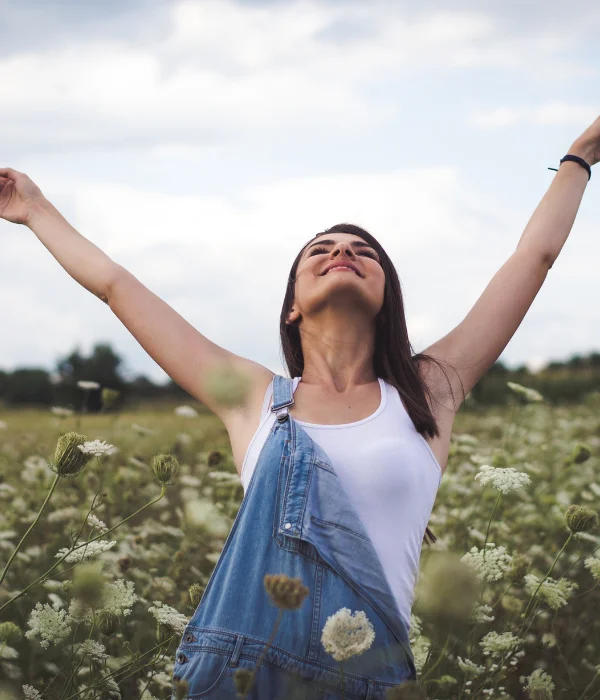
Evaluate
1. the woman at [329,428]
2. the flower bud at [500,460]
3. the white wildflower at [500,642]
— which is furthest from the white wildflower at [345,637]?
the flower bud at [500,460]

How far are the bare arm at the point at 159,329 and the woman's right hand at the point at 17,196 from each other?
0.16 metres

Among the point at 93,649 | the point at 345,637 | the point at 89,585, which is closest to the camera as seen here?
the point at 345,637

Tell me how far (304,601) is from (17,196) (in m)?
1.37

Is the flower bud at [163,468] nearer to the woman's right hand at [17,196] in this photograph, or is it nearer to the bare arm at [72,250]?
the bare arm at [72,250]

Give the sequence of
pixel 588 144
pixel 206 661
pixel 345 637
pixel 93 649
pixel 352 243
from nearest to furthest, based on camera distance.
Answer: pixel 345 637, pixel 206 661, pixel 93 649, pixel 352 243, pixel 588 144

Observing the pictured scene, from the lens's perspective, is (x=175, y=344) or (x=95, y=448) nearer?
(x=95, y=448)

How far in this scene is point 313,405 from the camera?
6.77 ft

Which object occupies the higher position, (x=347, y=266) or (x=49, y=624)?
(x=347, y=266)

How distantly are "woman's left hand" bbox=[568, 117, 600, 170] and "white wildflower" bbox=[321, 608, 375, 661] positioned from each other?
177 centimetres

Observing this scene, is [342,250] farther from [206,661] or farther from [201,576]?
[201,576]

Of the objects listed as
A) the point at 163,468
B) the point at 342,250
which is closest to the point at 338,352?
the point at 342,250

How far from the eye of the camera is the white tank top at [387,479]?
185 cm

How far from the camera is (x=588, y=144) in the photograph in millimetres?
2578

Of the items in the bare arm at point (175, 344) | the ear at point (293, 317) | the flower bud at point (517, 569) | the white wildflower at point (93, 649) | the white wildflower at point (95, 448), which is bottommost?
the white wildflower at point (93, 649)
